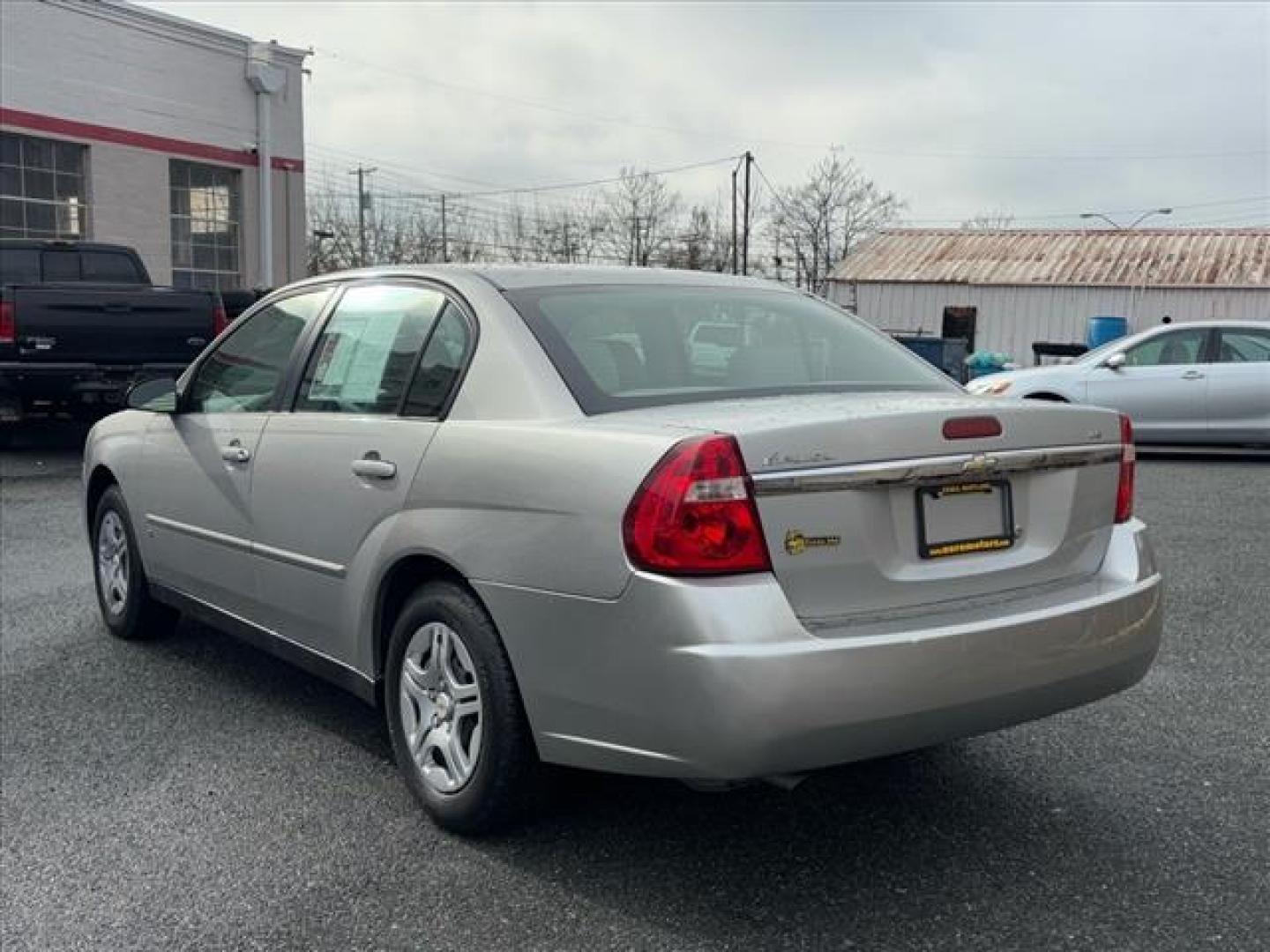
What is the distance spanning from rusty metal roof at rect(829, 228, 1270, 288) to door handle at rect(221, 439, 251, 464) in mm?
29394

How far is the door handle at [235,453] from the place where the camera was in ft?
14.5

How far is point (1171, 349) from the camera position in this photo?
13172 mm

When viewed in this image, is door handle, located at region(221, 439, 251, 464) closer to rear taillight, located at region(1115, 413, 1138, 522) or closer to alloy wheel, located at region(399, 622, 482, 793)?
alloy wheel, located at region(399, 622, 482, 793)

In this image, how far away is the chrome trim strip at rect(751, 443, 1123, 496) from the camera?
2.86 meters

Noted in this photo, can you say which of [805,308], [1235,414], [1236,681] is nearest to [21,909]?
[805,308]

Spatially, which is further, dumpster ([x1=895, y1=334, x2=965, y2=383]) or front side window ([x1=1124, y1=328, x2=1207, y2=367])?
dumpster ([x1=895, y1=334, x2=965, y2=383])

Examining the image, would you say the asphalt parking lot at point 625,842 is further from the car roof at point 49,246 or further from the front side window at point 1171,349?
the car roof at point 49,246

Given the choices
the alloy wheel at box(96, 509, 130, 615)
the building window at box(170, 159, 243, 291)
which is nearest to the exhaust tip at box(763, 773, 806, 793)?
the alloy wheel at box(96, 509, 130, 615)

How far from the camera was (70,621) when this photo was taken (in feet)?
19.5

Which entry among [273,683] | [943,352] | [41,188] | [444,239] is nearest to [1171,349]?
[943,352]

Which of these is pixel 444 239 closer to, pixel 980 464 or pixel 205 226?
pixel 205 226

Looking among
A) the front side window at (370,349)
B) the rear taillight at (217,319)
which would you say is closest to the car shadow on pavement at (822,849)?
the front side window at (370,349)

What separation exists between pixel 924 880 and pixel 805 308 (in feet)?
6.55

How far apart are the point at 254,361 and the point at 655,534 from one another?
2.48 meters
